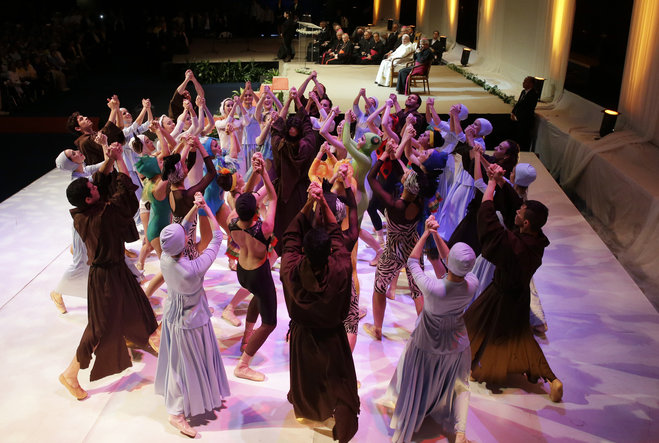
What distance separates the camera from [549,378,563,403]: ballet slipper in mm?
3741

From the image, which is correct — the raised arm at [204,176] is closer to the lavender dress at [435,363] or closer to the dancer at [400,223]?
the dancer at [400,223]

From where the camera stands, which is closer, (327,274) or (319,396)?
(327,274)

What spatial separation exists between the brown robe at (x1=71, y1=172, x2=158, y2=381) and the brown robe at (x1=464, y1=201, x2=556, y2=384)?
228cm

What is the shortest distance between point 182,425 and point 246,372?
0.65m

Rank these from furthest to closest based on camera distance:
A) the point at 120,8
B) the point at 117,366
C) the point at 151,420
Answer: the point at 120,8
the point at 117,366
the point at 151,420

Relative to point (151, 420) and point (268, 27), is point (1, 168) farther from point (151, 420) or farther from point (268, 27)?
point (268, 27)

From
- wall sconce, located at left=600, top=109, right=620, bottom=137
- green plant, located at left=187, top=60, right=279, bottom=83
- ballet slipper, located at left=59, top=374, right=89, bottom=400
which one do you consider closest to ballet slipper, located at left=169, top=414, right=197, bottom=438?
ballet slipper, located at left=59, top=374, right=89, bottom=400

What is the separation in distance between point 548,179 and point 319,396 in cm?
590

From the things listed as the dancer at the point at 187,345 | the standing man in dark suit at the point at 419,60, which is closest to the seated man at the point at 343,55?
the standing man in dark suit at the point at 419,60

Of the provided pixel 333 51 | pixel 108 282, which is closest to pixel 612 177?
pixel 108 282

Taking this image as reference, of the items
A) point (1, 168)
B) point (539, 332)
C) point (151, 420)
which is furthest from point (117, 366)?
point (1, 168)

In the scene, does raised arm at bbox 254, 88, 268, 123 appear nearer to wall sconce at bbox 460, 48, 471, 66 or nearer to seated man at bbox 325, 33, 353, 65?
seated man at bbox 325, 33, 353, 65

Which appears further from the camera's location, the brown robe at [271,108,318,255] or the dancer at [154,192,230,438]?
the brown robe at [271,108,318,255]

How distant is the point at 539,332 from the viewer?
14.9 ft
